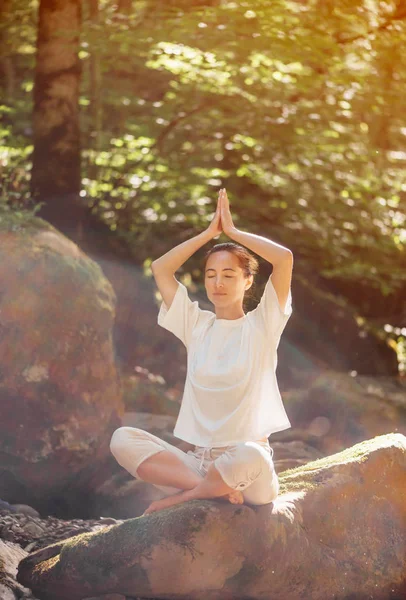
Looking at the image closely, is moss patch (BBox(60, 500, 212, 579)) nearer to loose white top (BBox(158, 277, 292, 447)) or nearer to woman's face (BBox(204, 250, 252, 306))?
loose white top (BBox(158, 277, 292, 447))

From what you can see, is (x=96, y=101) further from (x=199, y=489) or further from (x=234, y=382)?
(x=199, y=489)

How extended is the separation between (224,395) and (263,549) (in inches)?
28.0

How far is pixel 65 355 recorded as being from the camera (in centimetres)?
586

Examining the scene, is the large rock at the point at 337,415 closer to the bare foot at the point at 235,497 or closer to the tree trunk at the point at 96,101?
the tree trunk at the point at 96,101

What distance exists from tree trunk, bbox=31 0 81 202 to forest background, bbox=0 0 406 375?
0.5 inches

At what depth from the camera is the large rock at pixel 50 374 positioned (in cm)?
568

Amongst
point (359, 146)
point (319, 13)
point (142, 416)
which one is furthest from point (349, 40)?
point (142, 416)

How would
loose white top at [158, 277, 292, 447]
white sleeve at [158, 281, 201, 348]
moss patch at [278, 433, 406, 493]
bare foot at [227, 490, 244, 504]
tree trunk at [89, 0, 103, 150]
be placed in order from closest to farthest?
bare foot at [227, 490, 244, 504]
loose white top at [158, 277, 292, 447]
white sleeve at [158, 281, 201, 348]
moss patch at [278, 433, 406, 493]
tree trunk at [89, 0, 103, 150]

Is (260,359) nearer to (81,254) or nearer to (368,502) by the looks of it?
(368,502)

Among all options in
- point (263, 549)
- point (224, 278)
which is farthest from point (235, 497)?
point (224, 278)

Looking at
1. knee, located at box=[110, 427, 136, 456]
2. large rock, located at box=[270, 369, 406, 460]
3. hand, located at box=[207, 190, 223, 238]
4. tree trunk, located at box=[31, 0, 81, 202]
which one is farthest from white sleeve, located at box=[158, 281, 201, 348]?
tree trunk, located at box=[31, 0, 81, 202]

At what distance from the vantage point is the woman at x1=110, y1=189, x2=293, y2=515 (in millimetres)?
3685

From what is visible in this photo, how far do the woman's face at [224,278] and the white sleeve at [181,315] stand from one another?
0.53 ft

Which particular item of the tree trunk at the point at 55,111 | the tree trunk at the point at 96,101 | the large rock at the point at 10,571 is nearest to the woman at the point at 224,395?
the large rock at the point at 10,571
